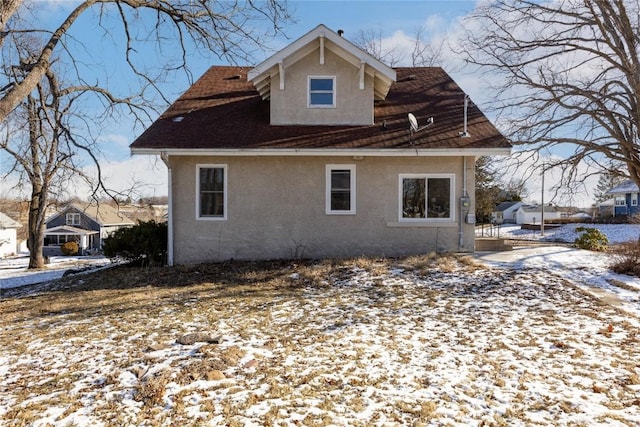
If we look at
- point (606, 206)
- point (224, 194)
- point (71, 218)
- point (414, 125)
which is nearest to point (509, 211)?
point (606, 206)

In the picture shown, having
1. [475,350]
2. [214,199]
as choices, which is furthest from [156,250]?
[475,350]

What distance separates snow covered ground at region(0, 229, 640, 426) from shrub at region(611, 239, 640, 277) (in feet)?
2.03

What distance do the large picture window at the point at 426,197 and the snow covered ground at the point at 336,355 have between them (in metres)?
2.78

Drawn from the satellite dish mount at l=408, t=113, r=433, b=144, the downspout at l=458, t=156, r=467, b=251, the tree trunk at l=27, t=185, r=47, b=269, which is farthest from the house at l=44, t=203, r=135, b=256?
the downspout at l=458, t=156, r=467, b=251

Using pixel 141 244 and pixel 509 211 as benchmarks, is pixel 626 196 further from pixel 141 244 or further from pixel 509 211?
pixel 141 244

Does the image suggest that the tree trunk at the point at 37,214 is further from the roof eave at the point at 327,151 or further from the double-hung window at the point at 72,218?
the double-hung window at the point at 72,218

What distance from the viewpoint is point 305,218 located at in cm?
1092

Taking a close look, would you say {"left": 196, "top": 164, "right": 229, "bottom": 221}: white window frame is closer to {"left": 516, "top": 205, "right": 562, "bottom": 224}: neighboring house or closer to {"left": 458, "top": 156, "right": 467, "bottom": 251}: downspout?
{"left": 458, "top": 156, "right": 467, "bottom": 251}: downspout

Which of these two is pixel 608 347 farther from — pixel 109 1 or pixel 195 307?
pixel 109 1

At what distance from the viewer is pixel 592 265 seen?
32.6 feet

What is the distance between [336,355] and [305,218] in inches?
247

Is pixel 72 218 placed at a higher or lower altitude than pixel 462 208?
lower

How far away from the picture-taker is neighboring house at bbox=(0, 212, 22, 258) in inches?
1722

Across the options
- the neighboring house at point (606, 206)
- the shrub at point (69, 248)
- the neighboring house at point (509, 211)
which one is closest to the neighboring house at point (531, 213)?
the neighboring house at point (509, 211)
